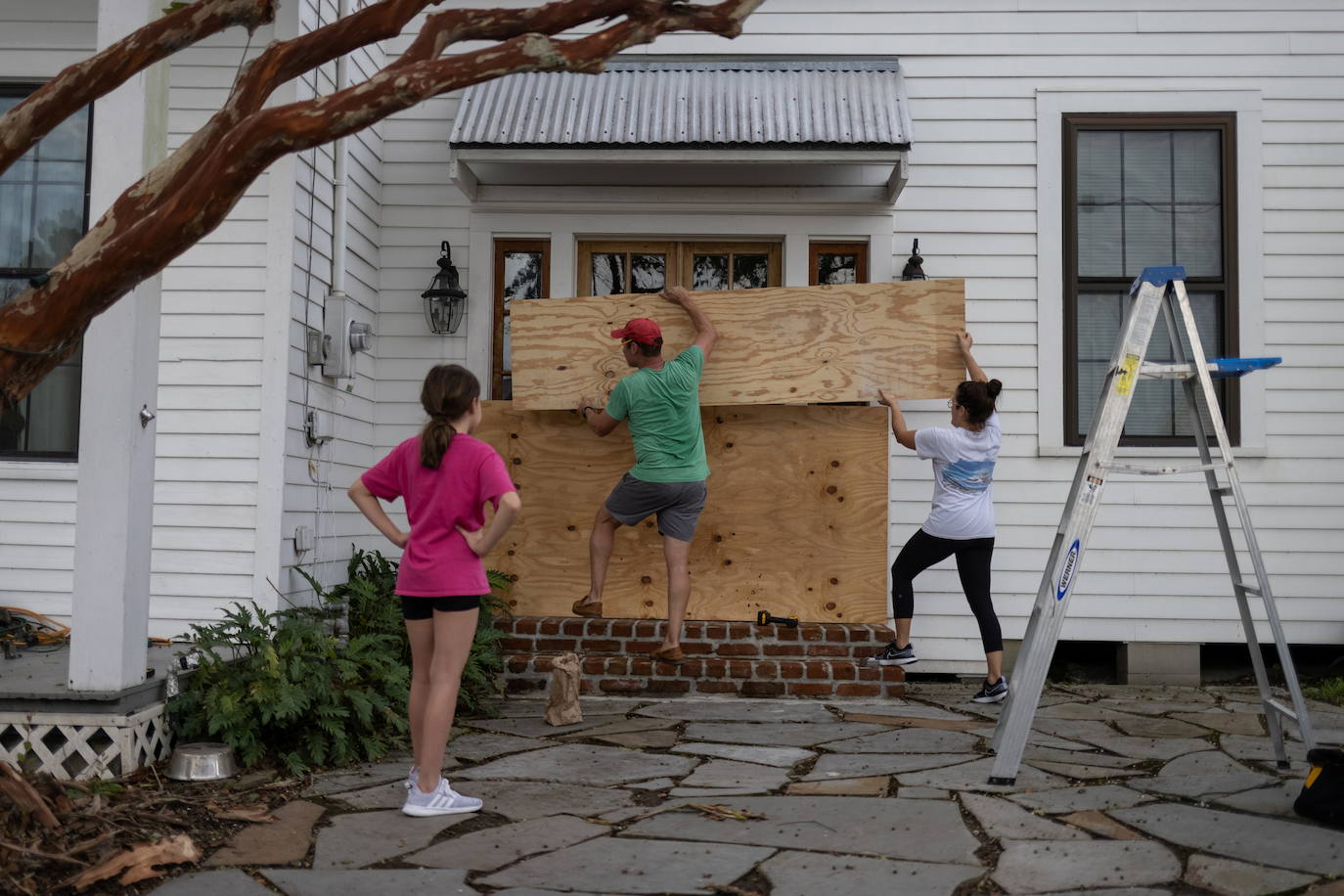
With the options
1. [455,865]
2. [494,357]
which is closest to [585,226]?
[494,357]

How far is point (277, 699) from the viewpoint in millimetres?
4680

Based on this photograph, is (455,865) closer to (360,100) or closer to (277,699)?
(277,699)

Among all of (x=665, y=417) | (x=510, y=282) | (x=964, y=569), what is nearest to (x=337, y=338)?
(x=510, y=282)

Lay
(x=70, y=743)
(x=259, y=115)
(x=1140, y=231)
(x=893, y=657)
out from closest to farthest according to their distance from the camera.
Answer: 1. (x=259, y=115)
2. (x=70, y=743)
3. (x=893, y=657)
4. (x=1140, y=231)

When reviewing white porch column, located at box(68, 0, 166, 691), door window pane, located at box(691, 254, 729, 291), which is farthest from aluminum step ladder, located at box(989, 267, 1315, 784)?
door window pane, located at box(691, 254, 729, 291)

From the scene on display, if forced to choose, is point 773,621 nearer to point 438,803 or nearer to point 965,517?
point 965,517

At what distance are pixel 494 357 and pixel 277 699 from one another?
11.8ft

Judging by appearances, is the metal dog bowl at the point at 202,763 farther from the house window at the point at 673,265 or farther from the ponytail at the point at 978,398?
the house window at the point at 673,265

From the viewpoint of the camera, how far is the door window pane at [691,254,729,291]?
26.0 ft

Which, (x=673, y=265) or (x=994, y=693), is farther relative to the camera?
(x=673, y=265)

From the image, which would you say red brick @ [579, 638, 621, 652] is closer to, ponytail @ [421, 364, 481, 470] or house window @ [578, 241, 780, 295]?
house window @ [578, 241, 780, 295]

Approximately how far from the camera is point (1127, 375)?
4.55 metres

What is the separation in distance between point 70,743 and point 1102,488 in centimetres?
393

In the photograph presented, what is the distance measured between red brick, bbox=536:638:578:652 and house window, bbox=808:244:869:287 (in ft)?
9.20
